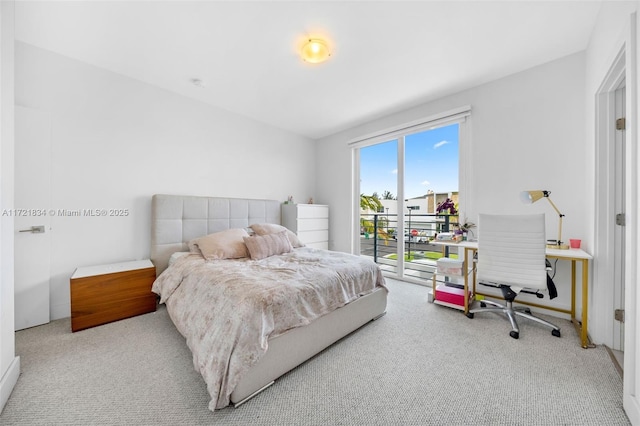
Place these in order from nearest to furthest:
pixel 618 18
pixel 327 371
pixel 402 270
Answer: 1. pixel 618 18
2. pixel 327 371
3. pixel 402 270

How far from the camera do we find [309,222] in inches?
168

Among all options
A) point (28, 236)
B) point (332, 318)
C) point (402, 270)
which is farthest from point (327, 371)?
point (28, 236)

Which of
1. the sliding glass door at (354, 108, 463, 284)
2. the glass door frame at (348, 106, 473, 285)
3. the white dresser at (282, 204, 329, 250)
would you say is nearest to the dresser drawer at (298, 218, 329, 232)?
the white dresser at (282, 204, 329, 250)

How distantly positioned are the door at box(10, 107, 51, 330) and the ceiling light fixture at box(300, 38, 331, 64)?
98.1 inches

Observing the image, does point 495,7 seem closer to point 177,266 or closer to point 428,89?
point 428,89

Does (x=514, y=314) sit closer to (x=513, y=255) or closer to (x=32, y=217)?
(x=513, y=255)

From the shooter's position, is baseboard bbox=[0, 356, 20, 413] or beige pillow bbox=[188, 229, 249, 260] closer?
baseboard bbox=[0, 356, 20, 413]

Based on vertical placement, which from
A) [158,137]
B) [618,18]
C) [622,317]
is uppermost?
[618,18]

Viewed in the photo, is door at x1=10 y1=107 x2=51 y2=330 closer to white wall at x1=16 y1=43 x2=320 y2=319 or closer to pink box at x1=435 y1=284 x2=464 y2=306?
white wall at x1=16 y1=43 x2=320 y2=319

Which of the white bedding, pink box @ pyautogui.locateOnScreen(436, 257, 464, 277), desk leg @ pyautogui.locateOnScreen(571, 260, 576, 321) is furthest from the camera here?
pink box @ pyautogui.locateOnScreen(436, 257, 464, 277)

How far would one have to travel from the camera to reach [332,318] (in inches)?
76.3

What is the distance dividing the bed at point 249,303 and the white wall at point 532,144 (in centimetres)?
178

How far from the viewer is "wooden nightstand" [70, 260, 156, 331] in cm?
217

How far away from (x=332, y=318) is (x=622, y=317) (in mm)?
2203
